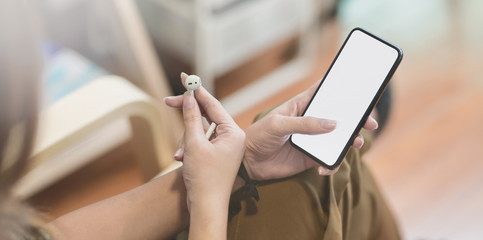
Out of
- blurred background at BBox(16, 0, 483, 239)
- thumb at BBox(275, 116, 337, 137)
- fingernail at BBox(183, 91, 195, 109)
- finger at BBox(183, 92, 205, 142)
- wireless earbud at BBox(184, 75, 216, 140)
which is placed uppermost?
wireless earbud at BBox(184, 75, 216, 140)

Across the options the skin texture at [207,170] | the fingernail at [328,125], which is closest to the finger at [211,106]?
the skin texture at [207,170]

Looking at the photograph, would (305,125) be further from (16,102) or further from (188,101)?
(16,102)

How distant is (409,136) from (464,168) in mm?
163

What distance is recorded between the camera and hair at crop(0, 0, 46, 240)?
543 millimetres

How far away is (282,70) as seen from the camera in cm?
170

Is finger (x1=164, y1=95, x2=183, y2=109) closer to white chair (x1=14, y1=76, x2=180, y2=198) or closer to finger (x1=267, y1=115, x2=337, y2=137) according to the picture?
finger (x1=267, y1=115, x2=337, y2=137)

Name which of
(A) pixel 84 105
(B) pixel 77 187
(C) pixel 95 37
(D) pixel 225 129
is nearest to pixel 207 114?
(D) pixel 225 129

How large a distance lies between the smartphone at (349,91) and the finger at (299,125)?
0.04 meters

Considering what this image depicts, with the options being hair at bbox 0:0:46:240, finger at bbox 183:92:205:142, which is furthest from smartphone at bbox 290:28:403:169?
hair at bbox 0:0:46:240

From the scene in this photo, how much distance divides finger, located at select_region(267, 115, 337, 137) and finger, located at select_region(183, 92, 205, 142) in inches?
3.0

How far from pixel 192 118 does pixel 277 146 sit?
109mm

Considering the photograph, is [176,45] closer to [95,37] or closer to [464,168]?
[95,37]

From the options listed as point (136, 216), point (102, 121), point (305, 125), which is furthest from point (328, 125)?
point (102, 121)

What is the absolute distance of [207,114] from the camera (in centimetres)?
63
